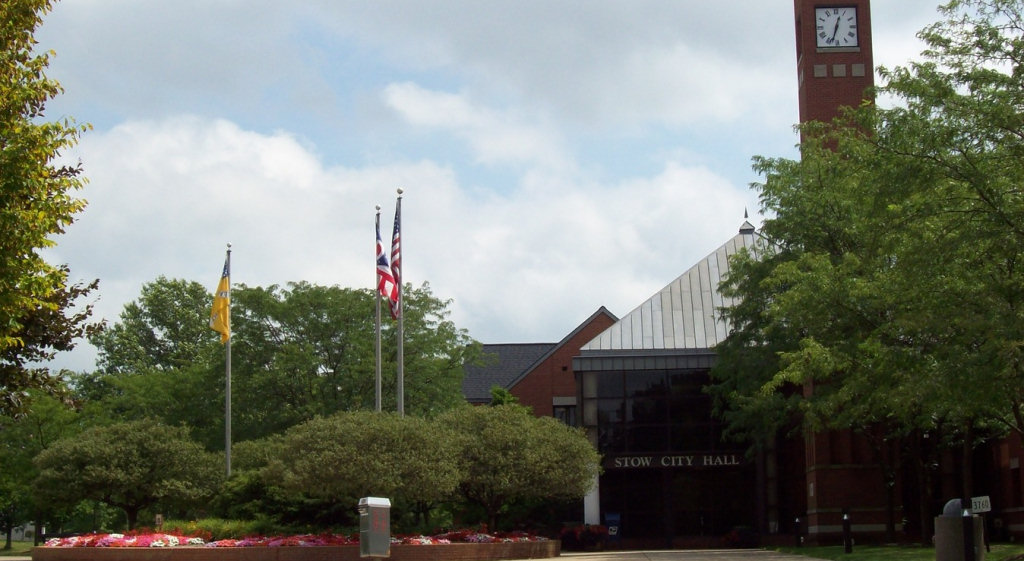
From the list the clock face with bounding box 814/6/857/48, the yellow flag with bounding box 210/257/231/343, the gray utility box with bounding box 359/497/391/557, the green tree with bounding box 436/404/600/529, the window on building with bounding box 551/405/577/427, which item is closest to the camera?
the gray utility box with bounding box 359/497/391/557

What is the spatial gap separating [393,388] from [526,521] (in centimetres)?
915

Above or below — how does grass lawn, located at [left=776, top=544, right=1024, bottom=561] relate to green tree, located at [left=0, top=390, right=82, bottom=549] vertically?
below

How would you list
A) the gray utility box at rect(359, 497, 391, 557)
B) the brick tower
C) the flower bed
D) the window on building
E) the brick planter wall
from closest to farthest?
the gray utility box at rect(359, 497, 391, 557) < the brick planter wall < the flower bed < the brick tower < the window on building

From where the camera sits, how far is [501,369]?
78938mm

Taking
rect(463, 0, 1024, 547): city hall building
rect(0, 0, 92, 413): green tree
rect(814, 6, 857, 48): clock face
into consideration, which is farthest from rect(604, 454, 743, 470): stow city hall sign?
rect(0, 0, 92, 413): green tree

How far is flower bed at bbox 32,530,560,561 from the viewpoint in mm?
30031

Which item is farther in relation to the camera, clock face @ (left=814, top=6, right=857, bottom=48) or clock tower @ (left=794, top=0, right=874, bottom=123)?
clock face @ (left=814, top=6, right=857, bottom=48)

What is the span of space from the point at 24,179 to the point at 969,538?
15843 millimetres

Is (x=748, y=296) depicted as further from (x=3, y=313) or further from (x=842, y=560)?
(x=3, y=313)

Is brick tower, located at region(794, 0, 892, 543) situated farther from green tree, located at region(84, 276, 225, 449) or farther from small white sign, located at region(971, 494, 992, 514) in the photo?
green tree, located at region(84, 276, 225, 449)

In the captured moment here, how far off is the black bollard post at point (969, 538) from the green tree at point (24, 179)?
590 inches

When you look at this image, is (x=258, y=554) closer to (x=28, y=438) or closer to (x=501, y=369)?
(x=28, y=438)

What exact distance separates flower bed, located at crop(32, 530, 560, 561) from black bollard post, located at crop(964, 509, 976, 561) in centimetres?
1513

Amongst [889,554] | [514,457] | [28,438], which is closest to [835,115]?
[514,457]
